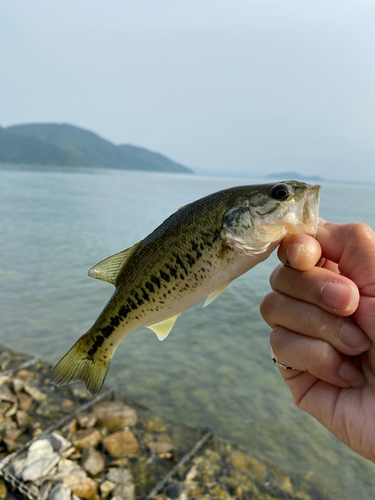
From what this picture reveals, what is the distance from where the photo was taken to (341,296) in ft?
7.11

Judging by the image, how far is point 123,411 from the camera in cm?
738

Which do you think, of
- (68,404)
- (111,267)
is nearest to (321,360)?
(111,267)

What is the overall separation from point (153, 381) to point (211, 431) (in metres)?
2.48

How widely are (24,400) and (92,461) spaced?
2.50 metres

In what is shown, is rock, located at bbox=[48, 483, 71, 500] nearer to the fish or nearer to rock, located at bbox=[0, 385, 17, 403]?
rock, located at bbox=[0, 385, 17, 403]

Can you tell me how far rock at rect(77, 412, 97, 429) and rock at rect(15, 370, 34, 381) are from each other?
2139mm

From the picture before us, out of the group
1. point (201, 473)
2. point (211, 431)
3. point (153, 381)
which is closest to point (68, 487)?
point (201, 473)

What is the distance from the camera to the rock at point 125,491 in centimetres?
529

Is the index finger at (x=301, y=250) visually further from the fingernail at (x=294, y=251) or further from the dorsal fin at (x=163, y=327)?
the dorsal fin at (x=163, y=327)

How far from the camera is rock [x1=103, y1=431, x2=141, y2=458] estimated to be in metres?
6.16

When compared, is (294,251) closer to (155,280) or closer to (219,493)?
(155,280)

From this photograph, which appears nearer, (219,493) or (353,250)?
(353,250)

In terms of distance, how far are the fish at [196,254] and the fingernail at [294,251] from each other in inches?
4.0

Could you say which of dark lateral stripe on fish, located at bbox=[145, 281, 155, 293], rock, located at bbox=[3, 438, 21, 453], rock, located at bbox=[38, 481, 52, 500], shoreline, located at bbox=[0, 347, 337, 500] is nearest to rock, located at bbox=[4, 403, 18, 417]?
shoreline, located at bbox=[0, 347, 337, 500]
